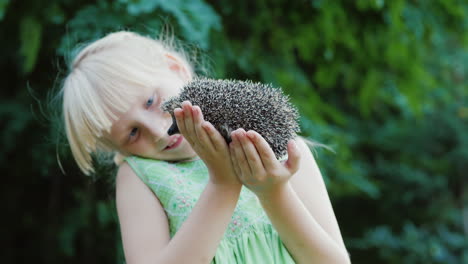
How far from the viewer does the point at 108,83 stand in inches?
Answer: 72.1

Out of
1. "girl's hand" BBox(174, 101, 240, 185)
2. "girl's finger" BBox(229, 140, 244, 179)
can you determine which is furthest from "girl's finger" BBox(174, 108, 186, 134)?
"girl's finger" BBox(229, 140, 244, 179)

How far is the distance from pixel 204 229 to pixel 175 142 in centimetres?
42

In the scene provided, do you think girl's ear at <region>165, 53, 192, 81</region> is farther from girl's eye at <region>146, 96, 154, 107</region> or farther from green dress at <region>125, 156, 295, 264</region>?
green dress at <region>125, 156, 295, 264</region>

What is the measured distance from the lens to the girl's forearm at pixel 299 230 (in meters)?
→ 1.48

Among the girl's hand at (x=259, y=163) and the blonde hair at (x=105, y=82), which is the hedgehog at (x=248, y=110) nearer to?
the girl's hand at (x=259, y=163)

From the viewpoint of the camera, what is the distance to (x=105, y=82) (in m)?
1.84

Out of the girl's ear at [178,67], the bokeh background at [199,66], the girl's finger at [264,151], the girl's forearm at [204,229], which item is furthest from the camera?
the bokeh background at [199,66]

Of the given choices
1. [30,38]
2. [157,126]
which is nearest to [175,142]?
[157,126]

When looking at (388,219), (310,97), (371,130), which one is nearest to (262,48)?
(310,97)

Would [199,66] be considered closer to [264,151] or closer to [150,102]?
[150,102]

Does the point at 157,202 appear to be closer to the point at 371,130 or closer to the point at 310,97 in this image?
the point at 310,97

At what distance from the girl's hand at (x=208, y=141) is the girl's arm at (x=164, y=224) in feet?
0.12

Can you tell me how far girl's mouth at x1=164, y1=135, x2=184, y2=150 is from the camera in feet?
5.83

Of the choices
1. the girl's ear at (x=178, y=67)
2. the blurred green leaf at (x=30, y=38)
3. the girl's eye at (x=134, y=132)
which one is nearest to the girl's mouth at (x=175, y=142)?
the girl's eye at (x=134, y=132)
